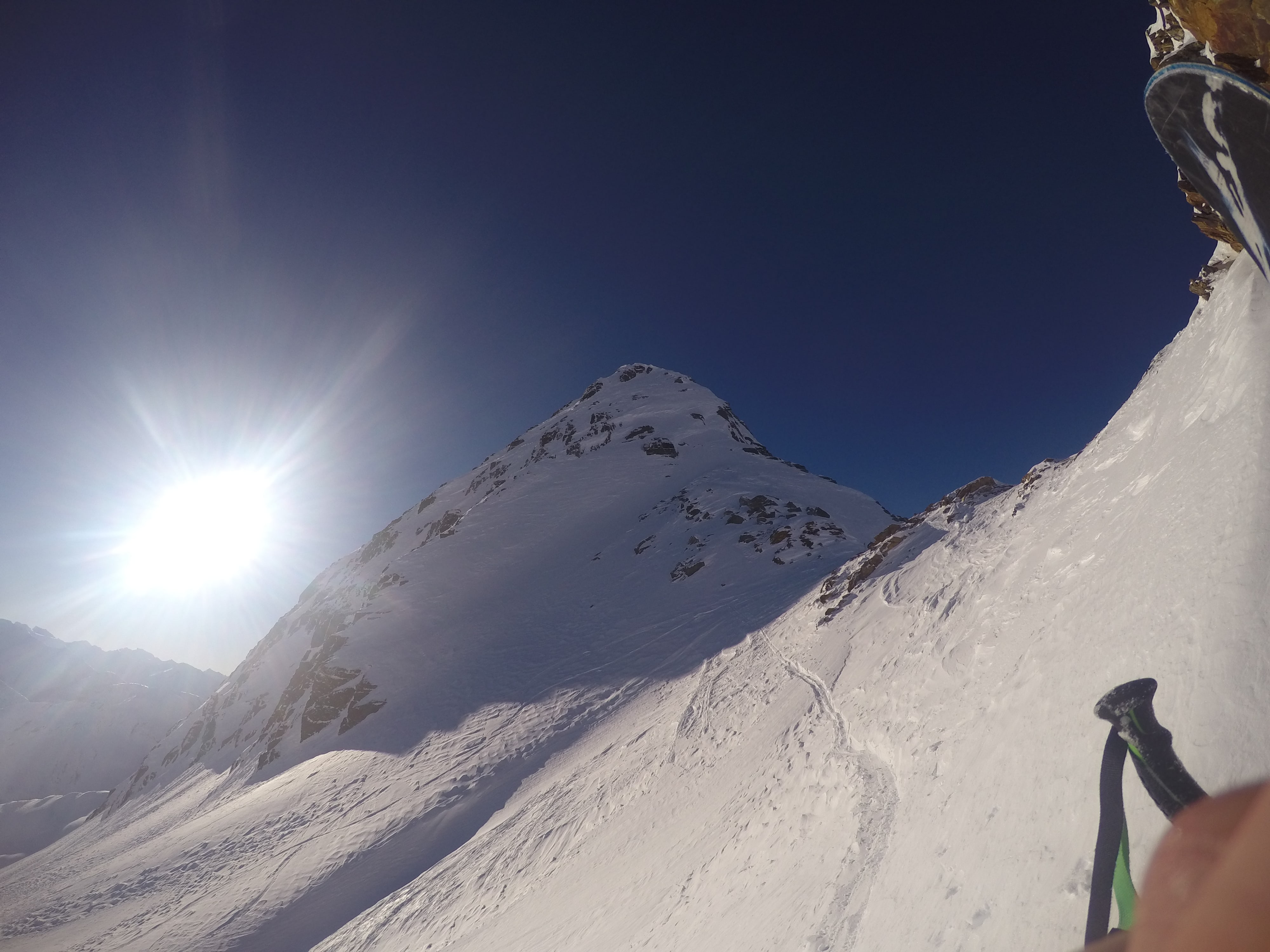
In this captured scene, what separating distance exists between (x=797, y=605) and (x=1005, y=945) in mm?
15331

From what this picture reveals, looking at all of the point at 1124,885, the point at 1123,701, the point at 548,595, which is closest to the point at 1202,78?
the point at 1123,701

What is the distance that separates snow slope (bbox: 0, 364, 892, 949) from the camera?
54.5 ft

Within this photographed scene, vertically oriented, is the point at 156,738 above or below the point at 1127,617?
above

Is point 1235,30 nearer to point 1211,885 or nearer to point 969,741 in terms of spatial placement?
point 969,741

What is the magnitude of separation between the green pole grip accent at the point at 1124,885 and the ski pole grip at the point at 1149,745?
318 mm

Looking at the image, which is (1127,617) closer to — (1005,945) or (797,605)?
(1005,945)

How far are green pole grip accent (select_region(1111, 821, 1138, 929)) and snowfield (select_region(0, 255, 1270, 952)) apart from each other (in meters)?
0.56

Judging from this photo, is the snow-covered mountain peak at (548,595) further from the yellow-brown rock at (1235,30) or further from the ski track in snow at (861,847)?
the yellow-brown rock at (1235,30)

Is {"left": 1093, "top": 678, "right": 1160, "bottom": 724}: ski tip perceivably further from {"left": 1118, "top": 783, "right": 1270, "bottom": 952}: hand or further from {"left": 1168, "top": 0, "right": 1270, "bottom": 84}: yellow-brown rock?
{"left": 1168, "top": 0, "right": 1270, "bottom": 84}: yellow-brown rock

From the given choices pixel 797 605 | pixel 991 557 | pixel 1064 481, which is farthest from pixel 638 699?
pixel 1064 481

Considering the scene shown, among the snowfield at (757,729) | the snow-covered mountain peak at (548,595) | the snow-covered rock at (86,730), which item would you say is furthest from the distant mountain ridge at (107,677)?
the snowfield at (757,729)

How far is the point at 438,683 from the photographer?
26516mm

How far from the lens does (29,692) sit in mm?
186125

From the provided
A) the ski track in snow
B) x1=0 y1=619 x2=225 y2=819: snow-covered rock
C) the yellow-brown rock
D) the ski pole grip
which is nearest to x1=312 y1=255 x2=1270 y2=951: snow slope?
the ski track in snow
